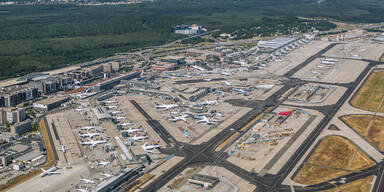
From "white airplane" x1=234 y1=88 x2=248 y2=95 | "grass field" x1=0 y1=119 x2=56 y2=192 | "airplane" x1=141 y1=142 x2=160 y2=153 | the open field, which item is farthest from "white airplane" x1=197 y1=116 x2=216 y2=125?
"grass field" x1=0 y1=119 x2=56 y2=192

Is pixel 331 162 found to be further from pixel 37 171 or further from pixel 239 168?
pixel 37 171

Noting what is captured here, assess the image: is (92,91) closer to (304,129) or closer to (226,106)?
(226,106)

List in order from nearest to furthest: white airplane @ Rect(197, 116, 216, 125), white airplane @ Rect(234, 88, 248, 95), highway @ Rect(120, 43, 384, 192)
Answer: highway @ Rect(120, 43, 384, 192)
white airplane @ Rect(197, 116, 216, 125)
white airplane @ Rect(234, 88, 248, 95)

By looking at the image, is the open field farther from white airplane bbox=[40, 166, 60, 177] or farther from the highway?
white airplane bbox=[40, 166, 60, 177]

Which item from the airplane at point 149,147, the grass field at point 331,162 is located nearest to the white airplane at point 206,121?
the airplane at point 149,147

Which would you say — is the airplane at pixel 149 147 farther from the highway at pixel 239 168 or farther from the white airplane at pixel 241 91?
the white airplane at pixel 241 91
